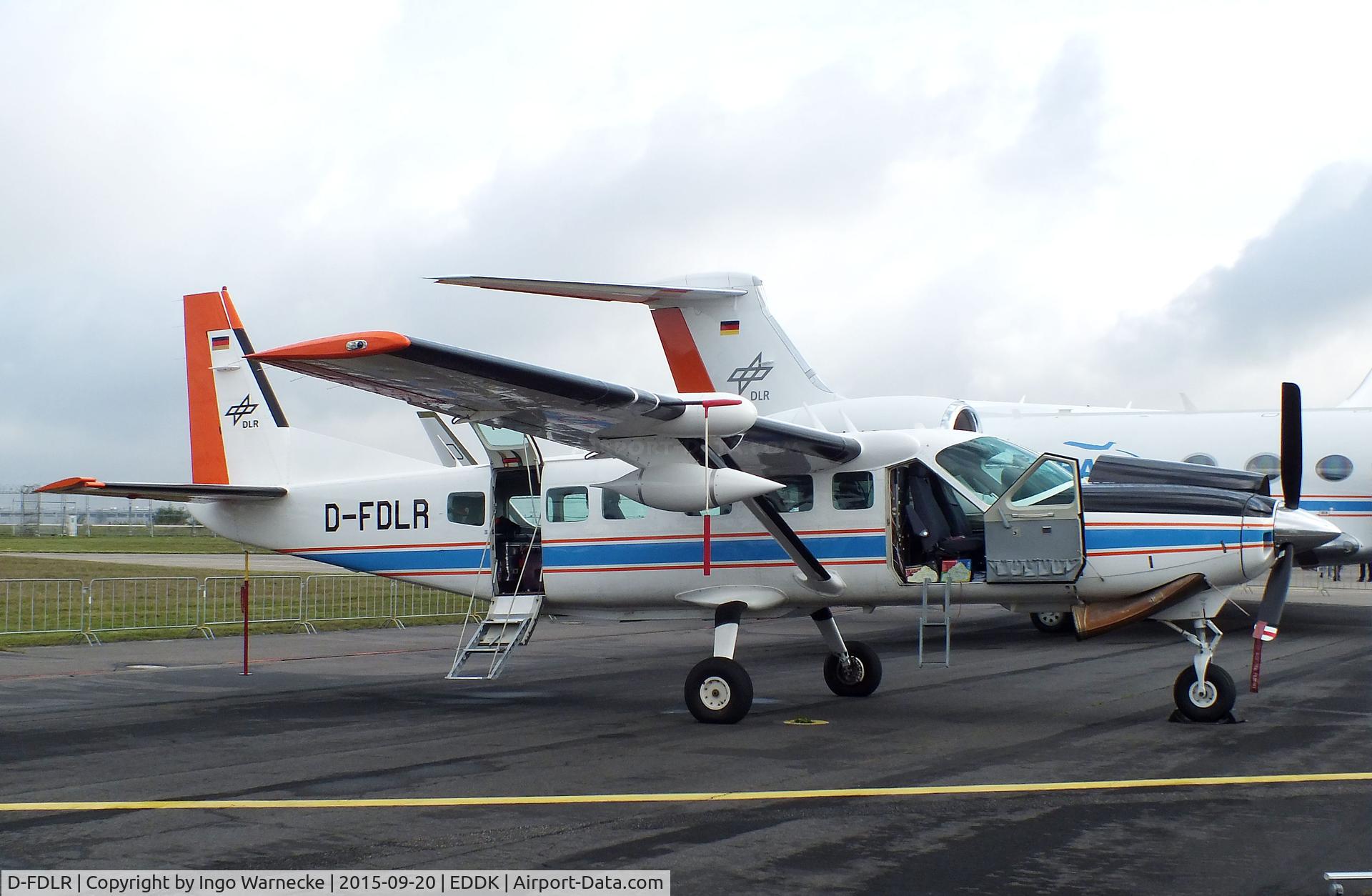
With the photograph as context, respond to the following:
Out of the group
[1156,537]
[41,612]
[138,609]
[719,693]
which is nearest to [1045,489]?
[1156,537]

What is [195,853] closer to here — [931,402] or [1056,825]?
[1056,825]

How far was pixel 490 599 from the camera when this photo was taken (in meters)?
13.1

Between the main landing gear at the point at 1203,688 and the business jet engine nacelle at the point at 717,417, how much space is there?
13.4 feet

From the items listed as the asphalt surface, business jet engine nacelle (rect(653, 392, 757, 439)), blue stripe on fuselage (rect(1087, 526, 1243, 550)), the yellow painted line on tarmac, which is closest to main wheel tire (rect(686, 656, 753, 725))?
the asphalt surface

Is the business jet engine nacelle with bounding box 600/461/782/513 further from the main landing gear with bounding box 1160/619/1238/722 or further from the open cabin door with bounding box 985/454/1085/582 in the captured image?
the main landing gear with bounding box 1160/619/1238/722

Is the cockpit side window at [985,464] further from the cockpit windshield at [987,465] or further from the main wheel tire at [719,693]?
the main wheel tire at [719,693]

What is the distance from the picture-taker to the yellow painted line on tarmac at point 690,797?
7.57 m

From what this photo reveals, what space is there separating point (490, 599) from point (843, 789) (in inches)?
237

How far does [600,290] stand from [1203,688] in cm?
1115

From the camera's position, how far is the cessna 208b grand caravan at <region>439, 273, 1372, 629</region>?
64.5ft

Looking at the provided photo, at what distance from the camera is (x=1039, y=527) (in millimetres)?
10812

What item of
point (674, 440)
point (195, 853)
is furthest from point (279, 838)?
point (674, 440)

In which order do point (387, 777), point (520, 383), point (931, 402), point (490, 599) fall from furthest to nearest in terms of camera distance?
point (931, 402) < point (490, 599) < point (520, 383) < point (387, 777)

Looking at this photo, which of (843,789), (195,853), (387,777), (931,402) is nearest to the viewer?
(195,853)
